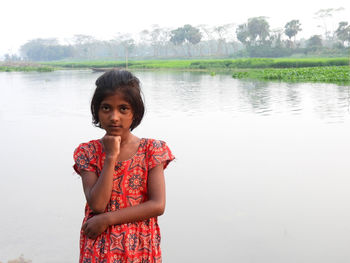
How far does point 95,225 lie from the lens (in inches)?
50.8

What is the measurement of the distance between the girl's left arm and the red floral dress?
21 mm

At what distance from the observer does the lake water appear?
9.59 feet

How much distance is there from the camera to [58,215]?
3.54 meters

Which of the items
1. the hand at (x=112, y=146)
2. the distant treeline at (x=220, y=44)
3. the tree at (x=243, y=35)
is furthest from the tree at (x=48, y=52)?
the hand at (x=112, y=146)

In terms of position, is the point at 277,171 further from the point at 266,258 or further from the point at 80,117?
the point at 80,117

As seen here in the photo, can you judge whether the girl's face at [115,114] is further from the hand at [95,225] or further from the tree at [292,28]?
the tree at [292,28]

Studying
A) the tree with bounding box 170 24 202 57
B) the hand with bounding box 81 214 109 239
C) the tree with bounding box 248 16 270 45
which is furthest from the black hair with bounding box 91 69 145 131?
the tree with bounding box 170 24 202 57

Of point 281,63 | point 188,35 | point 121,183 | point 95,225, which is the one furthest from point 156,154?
point 188,35

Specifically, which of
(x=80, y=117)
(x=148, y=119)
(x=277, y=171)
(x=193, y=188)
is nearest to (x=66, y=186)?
(x=193, y=188)

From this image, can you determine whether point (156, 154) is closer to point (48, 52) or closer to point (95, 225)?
point (95, 225)

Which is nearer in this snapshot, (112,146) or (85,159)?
(112,146)

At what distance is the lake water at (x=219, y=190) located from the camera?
2.92 metres

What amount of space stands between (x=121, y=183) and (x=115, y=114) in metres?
0.21

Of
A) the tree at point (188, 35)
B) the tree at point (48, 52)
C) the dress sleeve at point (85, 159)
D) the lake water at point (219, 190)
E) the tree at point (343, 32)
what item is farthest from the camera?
the tree at point (48, 52)
